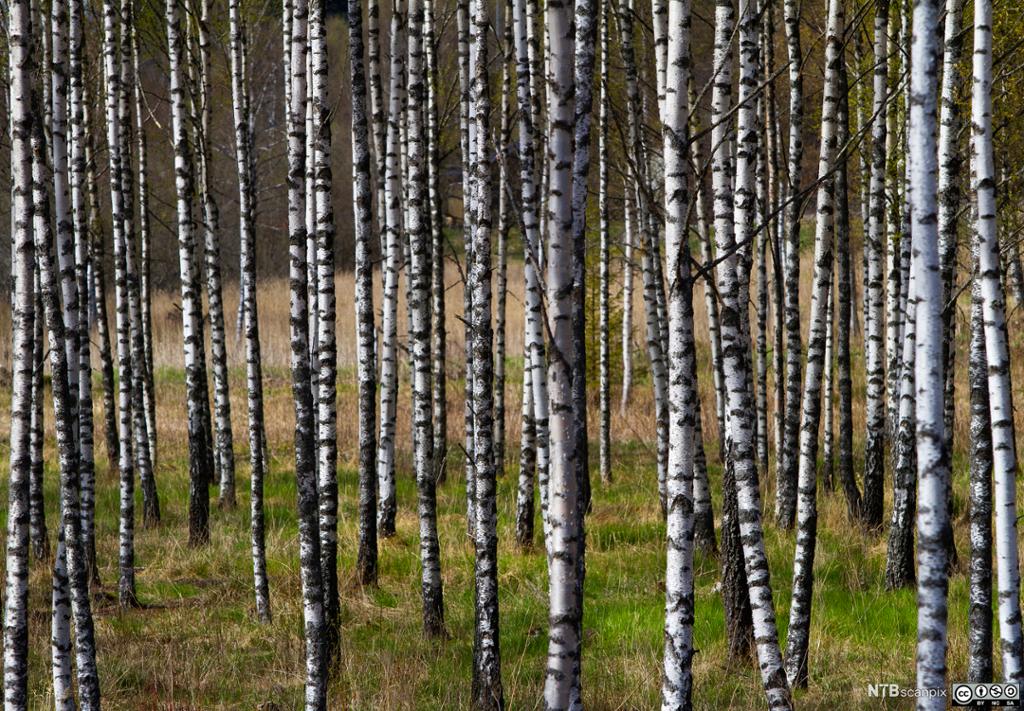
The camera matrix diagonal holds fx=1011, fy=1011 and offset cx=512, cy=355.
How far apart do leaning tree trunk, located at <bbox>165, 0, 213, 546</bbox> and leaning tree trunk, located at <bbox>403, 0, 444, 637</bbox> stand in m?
2.30

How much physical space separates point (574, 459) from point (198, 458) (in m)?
7.66

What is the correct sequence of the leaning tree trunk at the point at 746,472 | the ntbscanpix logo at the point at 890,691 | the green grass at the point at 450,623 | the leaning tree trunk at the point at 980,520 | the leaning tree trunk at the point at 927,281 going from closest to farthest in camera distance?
the leaning tree trunk at the point at 927,281 < the leaning tree trunk at the point at 746,472 < the leaning tree trunk at the point at 980,520 < the ntbscanpix logo at the point at 890,691 < the green grass at the point at 450,623

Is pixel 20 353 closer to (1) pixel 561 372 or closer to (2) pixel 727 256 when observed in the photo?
(1) pixel 561 372

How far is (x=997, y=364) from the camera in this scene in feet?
14.2

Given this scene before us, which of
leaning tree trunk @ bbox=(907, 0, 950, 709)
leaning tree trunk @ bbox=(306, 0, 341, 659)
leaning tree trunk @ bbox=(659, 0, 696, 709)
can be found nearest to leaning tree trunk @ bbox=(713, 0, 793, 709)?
leaning tree trunk @ bbox=(659, 0, 696, 709)

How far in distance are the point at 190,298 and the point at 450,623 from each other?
366 cm

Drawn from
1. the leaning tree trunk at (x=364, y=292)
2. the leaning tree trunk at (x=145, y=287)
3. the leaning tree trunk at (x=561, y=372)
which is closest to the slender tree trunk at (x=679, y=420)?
the leaning tree trunk at (x=561, y=372)

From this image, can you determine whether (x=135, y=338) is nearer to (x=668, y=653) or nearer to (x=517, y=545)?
(x=517, y=545)

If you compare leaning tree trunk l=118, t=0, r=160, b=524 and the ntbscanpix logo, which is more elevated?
leaning tree trunk l=118, t=0, r=160, b=524

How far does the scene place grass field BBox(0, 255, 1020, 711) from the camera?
5891mm

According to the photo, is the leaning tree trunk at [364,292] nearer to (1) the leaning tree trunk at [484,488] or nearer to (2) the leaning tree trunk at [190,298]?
(1) the leaning tree trunk at [484,488]

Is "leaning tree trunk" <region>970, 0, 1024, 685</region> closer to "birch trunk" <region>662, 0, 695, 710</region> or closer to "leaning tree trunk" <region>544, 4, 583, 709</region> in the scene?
"birch trunk" <region>662, 0, 695, 710</region>

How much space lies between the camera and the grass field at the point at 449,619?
589cm

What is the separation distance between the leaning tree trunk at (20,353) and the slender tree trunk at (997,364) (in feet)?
13.3
